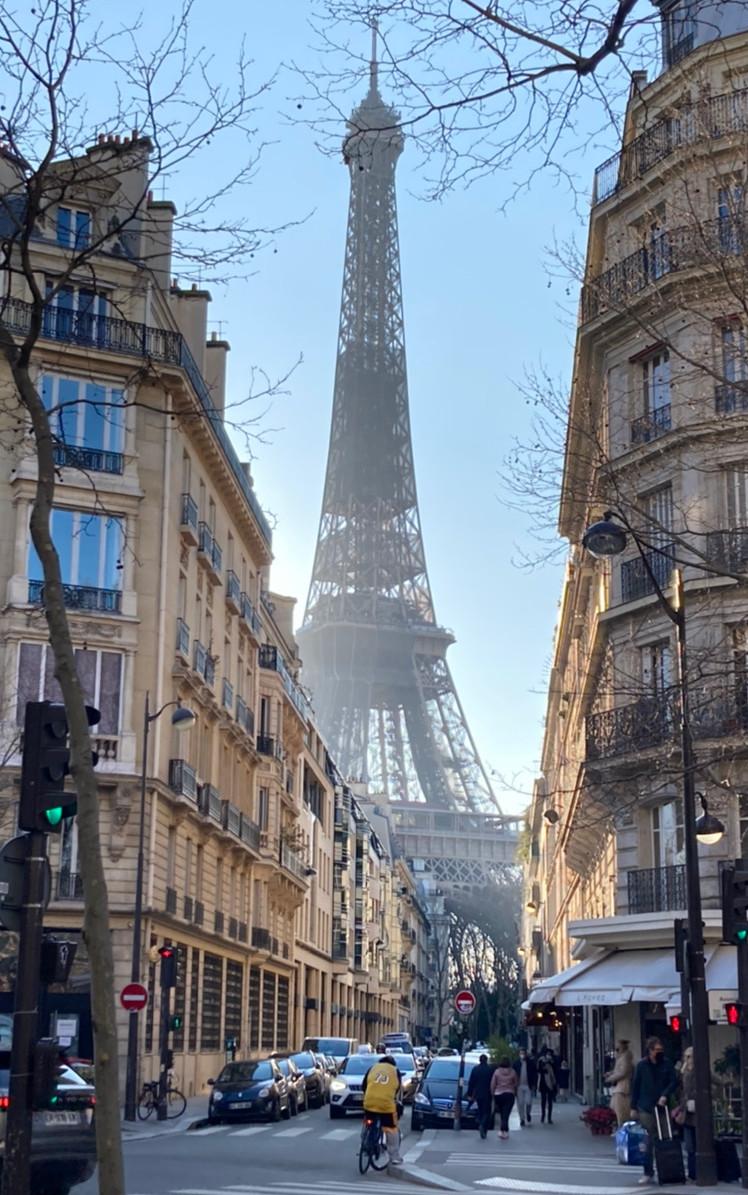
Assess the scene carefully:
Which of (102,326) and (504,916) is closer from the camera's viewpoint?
(102,326)

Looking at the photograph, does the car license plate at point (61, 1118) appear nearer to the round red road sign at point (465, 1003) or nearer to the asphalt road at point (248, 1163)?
the asphalt road at point (248, 1163)

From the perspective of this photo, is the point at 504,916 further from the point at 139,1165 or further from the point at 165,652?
the point at 139,1165

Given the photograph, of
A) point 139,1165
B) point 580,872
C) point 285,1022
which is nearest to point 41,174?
point 139,1165

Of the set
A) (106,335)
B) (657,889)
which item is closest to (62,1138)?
(657,889)

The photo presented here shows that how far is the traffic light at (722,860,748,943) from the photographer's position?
60.3ft

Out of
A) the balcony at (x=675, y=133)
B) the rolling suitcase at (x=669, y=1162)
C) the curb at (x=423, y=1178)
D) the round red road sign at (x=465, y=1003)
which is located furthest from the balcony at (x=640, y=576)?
the rolling suitcase at (x=669, y=1162)

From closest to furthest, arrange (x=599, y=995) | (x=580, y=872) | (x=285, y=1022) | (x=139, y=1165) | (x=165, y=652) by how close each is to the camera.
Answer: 1. (x=139, y=1165)
2. (x=599, y=995)
3. (x=165, y=652)
4. (x=580, y=872)
5. (x=285, y=1022)

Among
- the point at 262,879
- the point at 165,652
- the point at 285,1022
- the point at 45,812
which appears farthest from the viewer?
the point at 285,1022

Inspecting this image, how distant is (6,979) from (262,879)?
69.3 ft

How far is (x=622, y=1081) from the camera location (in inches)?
1149

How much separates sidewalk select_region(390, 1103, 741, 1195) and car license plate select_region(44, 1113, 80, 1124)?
5.96 meters

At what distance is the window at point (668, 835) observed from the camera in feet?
107

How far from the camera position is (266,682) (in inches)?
2367

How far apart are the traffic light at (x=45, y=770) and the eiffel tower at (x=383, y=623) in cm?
13433
